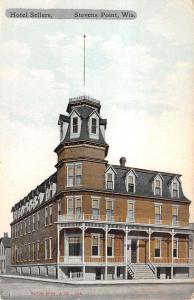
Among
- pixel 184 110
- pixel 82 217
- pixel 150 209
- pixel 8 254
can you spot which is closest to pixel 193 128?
pixel 184 110

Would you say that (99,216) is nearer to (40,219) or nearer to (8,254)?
(40,219)

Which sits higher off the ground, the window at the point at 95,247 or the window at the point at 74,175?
the window at the point at 74,175

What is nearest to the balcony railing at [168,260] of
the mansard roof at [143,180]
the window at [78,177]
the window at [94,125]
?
the mansard roof at [143,180]

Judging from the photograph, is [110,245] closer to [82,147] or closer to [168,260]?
[168,260]

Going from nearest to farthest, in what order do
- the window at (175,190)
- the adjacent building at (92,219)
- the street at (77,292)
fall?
1. the street at (77,292)
2. the adjacent building at (92,219)
3. the window at (175,190)

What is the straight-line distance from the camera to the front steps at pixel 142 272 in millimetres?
5500

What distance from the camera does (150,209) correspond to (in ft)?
18.5

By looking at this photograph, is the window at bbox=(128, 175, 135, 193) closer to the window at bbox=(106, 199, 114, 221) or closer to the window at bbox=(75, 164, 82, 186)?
the window at bbox=(106, 199, 114, 221)

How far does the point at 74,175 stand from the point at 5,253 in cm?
89

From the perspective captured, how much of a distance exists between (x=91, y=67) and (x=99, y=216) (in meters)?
1.23

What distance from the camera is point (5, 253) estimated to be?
5.61 metres

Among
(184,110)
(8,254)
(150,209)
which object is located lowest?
(8,254)

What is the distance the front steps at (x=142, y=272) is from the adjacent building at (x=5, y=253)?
105cm

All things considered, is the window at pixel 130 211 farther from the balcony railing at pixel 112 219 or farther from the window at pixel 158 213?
the window at pixel 158 213
